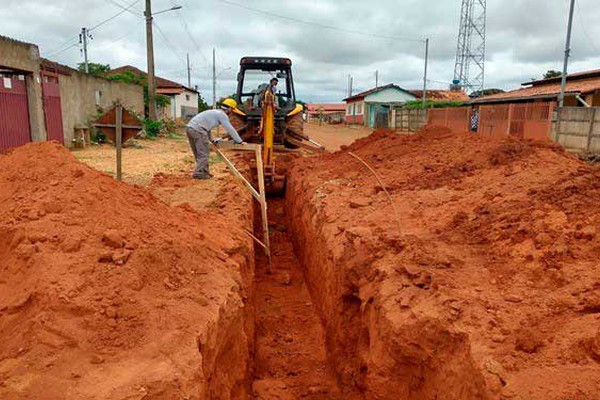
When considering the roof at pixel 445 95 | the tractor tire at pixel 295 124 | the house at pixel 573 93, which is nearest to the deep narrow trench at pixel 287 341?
the tractor tire at pixel 295 124

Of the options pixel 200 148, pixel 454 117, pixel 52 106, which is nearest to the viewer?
pixel 200 148

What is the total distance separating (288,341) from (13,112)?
10530 millimetres

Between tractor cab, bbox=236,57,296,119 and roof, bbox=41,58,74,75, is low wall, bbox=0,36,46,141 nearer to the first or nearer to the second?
roof, bbox=41,58,74,75

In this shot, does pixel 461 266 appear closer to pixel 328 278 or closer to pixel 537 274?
pixel 537 274

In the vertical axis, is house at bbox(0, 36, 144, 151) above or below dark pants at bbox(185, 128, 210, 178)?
above

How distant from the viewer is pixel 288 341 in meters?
5.92

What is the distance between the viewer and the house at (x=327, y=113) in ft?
187

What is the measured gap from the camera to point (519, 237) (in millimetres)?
4379

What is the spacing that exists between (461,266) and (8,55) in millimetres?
12482

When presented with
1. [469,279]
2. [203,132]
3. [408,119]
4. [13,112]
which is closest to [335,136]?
[408,119]

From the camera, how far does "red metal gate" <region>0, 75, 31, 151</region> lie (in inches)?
481

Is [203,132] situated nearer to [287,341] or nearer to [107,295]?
[287,341]

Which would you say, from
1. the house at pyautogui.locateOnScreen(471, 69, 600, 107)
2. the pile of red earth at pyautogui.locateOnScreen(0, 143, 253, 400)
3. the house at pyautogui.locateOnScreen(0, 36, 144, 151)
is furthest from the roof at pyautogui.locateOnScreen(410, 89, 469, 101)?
the pile of red earth at pyautogui.locateOnScreen(0, 143, 253, 400)

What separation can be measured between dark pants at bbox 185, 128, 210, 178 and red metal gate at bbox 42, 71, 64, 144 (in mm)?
6879
